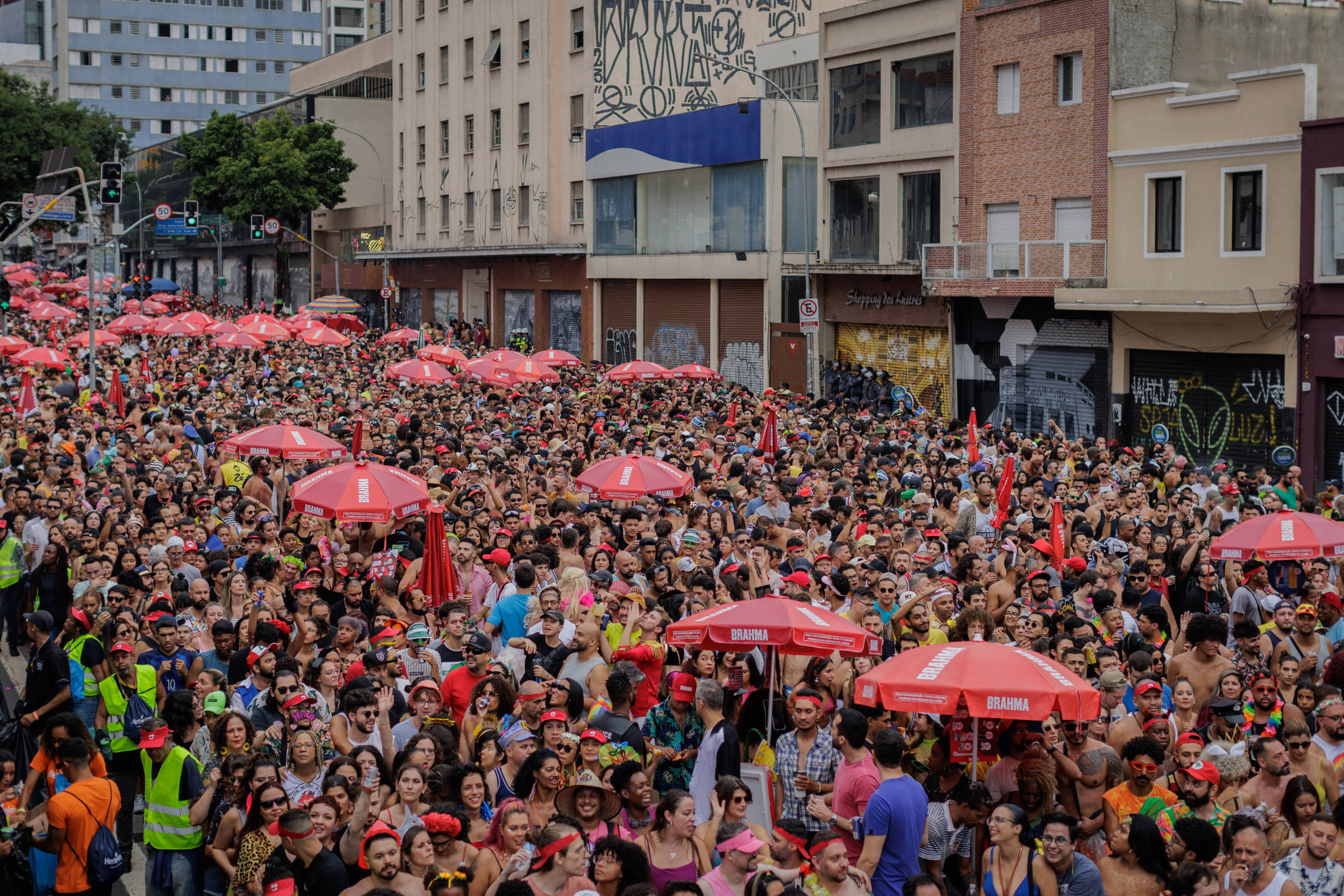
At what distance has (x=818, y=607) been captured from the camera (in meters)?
9.67

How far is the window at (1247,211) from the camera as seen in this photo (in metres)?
25.7

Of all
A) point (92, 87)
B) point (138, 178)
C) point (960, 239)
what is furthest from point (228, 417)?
point (92, 87)

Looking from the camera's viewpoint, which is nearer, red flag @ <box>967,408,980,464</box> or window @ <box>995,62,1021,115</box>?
red flag @ <box>967,408,980,464</box>

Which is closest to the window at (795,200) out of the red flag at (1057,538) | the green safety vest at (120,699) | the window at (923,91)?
the window at (923,91)

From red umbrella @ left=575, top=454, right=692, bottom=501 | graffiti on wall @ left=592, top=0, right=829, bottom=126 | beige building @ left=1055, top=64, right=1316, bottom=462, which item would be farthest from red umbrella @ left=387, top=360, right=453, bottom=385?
graffiti on wall @ left=592, top=0, right=829, bottom=126

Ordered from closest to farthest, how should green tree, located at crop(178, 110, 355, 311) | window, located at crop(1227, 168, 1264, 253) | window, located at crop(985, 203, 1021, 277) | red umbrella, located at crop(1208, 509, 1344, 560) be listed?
red umbrella, located at crop(1208, 509, 1344, 560)
window, located at crop(1227, 168, 1264, 253)
window, located at crop(985, 203, 1021, 277)
green tree, located at crop(178, 110, 355, 311)

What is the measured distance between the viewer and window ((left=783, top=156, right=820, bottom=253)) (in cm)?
3891

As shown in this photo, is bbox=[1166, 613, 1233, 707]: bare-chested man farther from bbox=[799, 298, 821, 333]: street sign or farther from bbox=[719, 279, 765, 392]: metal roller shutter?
bbox=[719, 279, 765, 392]: metal roller shutter

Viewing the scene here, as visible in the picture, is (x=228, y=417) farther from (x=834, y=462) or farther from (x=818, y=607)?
(x=818, y=607)

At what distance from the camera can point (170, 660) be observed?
415 inches

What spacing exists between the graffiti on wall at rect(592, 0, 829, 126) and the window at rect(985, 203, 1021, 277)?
15.3 metres

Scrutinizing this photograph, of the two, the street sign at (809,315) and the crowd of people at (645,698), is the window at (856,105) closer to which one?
the street sign at (809,315)

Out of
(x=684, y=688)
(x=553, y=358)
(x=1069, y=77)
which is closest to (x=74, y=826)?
(x=684, y=688)

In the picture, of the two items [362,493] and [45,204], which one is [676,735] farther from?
[45,204]
